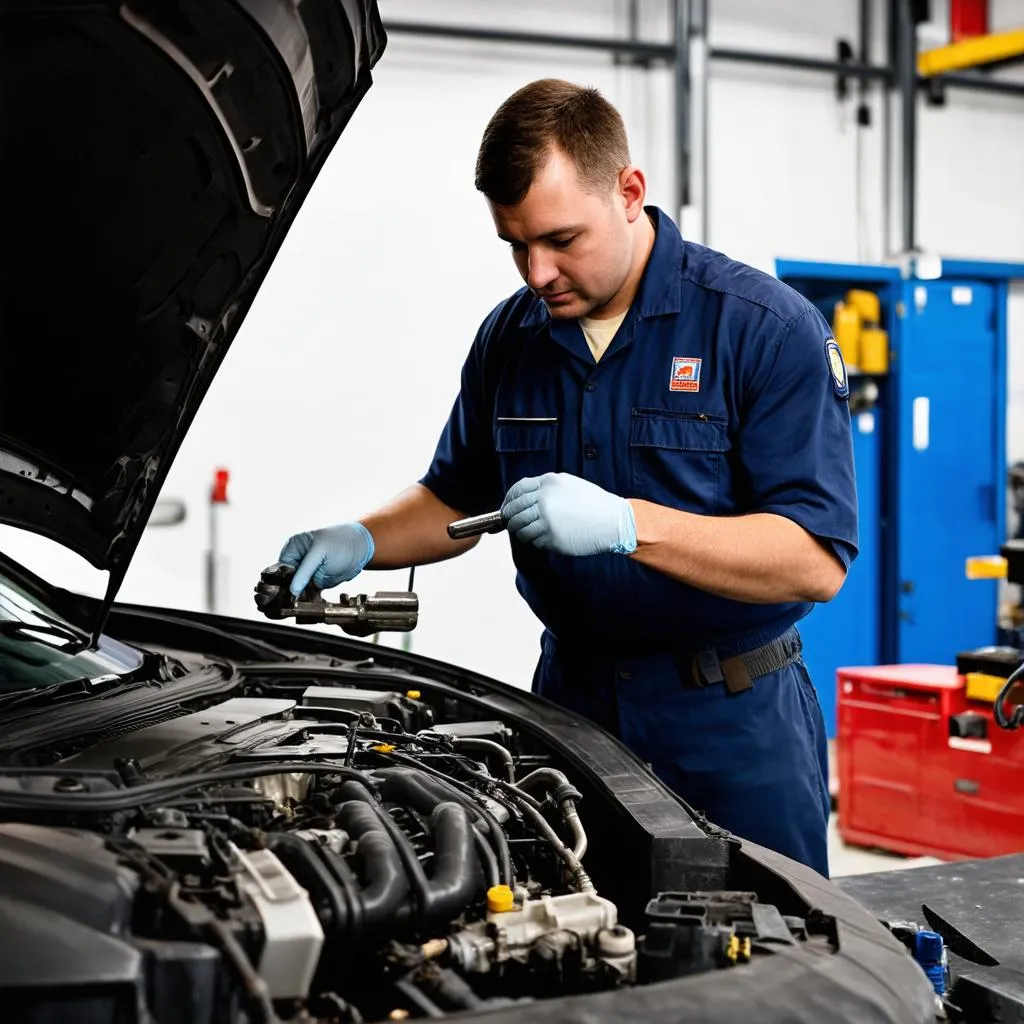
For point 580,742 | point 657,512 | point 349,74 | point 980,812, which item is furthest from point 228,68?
point 980,812

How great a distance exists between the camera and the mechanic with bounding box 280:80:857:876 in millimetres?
1987

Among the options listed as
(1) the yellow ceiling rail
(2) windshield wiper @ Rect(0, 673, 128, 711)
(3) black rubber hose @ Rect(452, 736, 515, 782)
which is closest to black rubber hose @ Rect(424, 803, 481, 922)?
(3) black rubber hose @ Rect(452, 736, 515, 782)

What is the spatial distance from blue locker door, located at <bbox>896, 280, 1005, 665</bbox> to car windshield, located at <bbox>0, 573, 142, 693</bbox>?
15.2 ft

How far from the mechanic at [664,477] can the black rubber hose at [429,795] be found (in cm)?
48

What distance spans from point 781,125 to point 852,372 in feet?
3.82

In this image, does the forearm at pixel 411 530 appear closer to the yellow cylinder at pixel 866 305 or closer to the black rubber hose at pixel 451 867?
the black rubber hose at pixel 451 867

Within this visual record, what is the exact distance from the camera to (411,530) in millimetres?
2512

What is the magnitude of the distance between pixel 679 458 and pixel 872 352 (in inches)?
165

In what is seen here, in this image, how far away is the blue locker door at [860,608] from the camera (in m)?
6.05

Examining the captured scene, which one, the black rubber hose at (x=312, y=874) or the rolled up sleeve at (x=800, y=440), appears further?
the rolled up sleeve at (x=800, y=440)

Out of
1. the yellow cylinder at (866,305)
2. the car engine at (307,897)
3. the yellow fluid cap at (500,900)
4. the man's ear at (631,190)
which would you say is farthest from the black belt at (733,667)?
the yellow cylinder at (866,305)

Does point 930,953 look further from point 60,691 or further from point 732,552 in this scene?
point 60,691

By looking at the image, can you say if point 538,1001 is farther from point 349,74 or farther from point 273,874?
point 349,74

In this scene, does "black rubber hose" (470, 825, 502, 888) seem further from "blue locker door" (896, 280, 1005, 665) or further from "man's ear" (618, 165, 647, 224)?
"blue locker door" (896, 280, 1005, 665)
